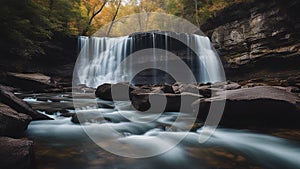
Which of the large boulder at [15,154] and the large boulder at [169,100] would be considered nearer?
the large boulder at [15,154]

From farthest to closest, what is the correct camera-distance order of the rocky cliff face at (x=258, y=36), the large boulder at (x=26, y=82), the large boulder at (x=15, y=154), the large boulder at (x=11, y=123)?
the rocky cliff face at (x=258, y=36), the large boulder at (x=26, y=82), the large boulder at (x=11, y=123), the large boulder at (x=15, y=154)

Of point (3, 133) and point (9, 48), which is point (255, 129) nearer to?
point (3, 133)

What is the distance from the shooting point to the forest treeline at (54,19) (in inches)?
361

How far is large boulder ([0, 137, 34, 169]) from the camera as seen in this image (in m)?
1.78

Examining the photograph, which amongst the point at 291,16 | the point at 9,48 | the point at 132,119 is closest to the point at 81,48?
the point at 9,48

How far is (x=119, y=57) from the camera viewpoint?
53.1 feet

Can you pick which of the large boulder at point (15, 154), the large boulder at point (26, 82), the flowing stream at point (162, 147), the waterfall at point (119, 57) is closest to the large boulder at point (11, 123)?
the flowing stream at point (162, 147)

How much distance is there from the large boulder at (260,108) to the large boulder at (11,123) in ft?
10.6

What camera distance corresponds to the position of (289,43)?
12672 mm

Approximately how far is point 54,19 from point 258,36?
43.8 ft

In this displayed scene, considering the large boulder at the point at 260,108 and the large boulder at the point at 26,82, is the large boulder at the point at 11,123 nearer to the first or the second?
the large boulder at the point at 260,108

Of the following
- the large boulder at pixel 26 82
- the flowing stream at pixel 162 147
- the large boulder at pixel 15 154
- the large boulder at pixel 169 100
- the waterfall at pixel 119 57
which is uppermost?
the waterfall at pixel 119 57

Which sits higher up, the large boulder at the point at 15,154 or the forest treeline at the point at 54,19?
the forest treeline at the point at 54,19

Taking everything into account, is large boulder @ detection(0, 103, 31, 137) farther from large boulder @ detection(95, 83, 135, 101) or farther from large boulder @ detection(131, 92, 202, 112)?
large boulder @ detection(95, 83, 135, 101)
